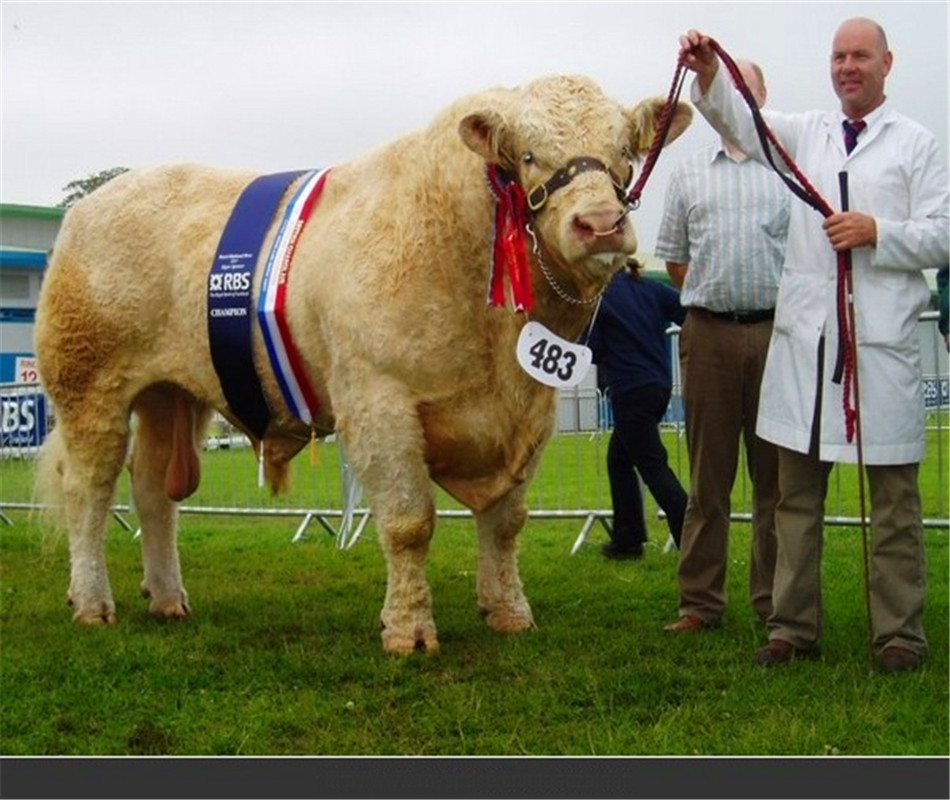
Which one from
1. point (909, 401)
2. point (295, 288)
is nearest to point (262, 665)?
point (295, 288)

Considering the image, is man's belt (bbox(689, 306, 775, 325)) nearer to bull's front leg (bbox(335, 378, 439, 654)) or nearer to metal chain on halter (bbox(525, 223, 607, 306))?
metal chain on halter (bbox(525, 223, 607, 306))

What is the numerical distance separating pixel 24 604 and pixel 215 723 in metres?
2.99

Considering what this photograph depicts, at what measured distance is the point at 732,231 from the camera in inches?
227

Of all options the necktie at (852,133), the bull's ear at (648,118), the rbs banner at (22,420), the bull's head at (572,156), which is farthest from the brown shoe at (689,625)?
the rbs banner at (22,420)

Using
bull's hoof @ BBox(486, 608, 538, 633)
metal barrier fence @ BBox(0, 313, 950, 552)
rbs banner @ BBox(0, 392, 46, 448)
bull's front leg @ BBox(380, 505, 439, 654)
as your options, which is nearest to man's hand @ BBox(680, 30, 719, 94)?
bull's front leg @ BBox(380, 505, 439, 654)

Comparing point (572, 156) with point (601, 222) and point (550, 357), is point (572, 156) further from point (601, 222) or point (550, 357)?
point (550, 357)

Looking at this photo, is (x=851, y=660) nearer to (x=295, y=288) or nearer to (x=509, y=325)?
(x=509, y=325)

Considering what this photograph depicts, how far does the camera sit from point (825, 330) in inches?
195

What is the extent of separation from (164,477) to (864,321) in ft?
12.8

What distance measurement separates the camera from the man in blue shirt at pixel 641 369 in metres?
7.72

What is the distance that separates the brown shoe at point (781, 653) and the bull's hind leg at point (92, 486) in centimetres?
333

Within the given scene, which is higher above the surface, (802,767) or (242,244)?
(242,244)

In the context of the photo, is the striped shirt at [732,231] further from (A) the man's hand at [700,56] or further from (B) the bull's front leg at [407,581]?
(B) the bull's front leg at [407,581]

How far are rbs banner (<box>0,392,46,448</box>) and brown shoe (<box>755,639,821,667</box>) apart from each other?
31.0ft
